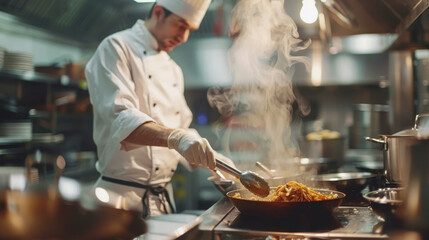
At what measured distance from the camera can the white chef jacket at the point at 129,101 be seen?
88.5 inches

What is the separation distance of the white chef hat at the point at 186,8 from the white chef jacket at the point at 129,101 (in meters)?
0.23

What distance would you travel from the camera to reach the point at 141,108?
101 inches

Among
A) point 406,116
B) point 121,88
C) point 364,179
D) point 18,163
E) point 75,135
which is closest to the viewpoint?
point 364,179

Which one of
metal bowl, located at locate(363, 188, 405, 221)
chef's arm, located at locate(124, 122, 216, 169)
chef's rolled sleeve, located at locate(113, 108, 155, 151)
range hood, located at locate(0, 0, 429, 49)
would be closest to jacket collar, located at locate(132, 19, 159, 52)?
chef's rolled sleeve, located at locate(113, 108, 155, 151)

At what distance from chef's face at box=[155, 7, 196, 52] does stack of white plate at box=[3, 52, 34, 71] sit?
220 centimetres

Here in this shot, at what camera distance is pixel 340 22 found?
3152 millimetres

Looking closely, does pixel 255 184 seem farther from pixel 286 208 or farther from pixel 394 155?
pixel 394 155

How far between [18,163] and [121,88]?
2.37 metres

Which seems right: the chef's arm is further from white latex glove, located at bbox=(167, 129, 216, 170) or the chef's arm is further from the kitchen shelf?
the kitchen shelf

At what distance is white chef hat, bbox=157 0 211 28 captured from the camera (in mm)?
2574

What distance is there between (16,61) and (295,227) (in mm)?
3668

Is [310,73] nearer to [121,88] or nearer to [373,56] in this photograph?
[373,56]

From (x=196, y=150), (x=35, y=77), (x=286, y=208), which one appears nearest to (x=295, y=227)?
(x=286, y=208)

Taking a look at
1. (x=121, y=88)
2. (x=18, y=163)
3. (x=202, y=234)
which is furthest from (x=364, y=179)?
(x=18, y=163)
